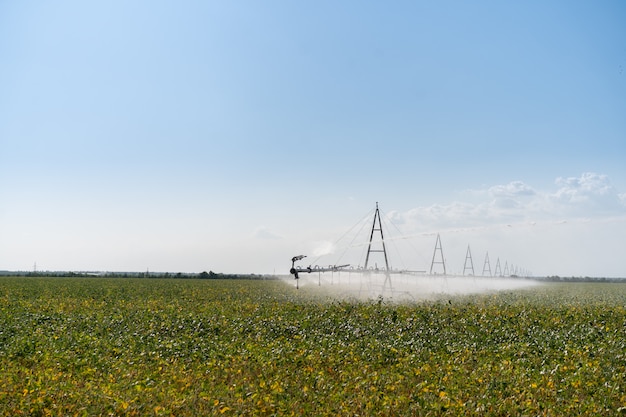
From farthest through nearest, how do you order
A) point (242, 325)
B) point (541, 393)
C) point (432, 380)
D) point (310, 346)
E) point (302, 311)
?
point (302, 311)
point (242, 325)
point (310, 346)
point (432, 380)
point (541, 393)

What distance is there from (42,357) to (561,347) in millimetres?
22103

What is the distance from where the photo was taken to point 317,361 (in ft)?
64.7

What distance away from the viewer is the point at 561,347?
2231 centimetres

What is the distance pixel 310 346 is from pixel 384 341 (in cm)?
359

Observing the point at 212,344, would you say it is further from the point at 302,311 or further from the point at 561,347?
the point at 561,347

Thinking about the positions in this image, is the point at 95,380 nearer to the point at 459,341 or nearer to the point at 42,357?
the point at 42,357

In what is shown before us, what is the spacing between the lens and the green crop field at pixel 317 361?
14.4 m

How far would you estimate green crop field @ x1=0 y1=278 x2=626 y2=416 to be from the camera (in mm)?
14352

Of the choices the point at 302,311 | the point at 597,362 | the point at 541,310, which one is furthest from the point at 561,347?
the point at 302,311

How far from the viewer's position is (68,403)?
14.2 meters

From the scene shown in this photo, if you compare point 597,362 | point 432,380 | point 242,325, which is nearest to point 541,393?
point 432,380

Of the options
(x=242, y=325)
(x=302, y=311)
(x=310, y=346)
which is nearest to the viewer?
(x=310, y=346)

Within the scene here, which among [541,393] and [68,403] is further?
[541,393]

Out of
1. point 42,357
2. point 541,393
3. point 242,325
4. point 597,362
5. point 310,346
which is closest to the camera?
point 541,393
